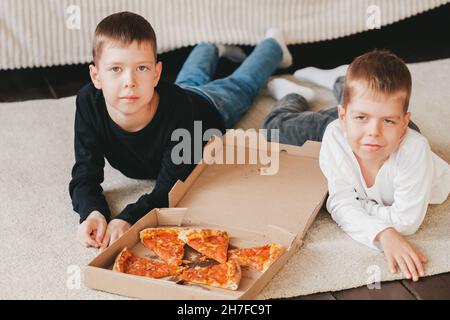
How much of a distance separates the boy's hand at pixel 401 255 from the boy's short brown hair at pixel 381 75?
266 millimetres

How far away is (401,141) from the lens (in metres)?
1.42

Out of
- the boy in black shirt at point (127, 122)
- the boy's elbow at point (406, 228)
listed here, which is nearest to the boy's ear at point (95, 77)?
the boy in black shirt at point (127, 122)

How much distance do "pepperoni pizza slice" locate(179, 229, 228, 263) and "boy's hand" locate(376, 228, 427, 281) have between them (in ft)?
1.06

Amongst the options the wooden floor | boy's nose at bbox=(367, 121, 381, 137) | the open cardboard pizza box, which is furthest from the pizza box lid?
the wooden floor

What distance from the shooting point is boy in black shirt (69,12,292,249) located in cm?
147

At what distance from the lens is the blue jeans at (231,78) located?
1906 mm

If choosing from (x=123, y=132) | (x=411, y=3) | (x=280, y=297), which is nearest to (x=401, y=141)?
(x=280, y=297)

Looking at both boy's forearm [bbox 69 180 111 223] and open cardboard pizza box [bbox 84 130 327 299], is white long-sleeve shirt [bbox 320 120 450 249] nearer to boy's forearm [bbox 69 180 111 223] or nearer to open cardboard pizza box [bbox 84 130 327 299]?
open cardboard pizza box [bbox 84 130 327 299]

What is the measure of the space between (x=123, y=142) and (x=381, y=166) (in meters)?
0.59

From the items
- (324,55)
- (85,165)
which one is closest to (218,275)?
(85,165)

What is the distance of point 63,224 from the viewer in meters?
1.55

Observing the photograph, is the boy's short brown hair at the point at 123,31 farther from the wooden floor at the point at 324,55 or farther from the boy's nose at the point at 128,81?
the wooden floor at the point at 324,55

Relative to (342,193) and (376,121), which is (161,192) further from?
(376,121)

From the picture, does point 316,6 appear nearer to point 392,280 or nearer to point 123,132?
point 123,132
